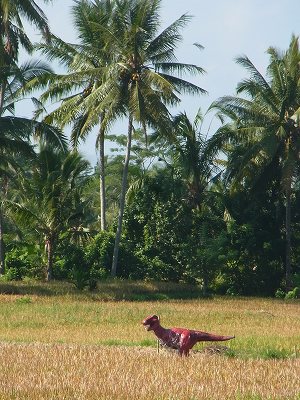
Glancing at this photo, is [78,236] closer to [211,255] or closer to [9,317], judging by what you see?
[211,255]

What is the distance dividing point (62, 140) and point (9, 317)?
8840 millimetres

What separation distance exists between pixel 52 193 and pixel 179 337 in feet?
53.7

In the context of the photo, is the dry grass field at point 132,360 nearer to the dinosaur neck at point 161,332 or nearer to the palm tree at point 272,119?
the dinosaur neck at point 161,332

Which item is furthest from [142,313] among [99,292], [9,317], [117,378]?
[117,378]

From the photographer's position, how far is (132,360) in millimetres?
9711

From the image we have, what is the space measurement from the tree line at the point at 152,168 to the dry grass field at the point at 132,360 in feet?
25.1

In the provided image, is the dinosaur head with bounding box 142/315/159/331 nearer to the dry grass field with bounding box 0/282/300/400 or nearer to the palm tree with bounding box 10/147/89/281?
the dry grass field with bounding box 0/282/300/400

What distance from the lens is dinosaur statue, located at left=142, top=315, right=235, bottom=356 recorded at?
10250 mm

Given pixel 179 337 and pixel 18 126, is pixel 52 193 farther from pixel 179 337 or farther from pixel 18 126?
pixel 179 337

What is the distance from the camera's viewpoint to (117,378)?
8.24m

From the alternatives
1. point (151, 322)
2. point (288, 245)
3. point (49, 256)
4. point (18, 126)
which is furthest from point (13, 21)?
point (151, 322)

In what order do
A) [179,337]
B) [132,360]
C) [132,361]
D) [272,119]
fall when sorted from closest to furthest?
[132,361]
[132,360]
[179,337]
[272,119]

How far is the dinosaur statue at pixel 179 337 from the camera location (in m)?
10.2

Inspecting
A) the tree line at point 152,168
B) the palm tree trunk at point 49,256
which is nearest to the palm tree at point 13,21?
the tree line at point 152,168
